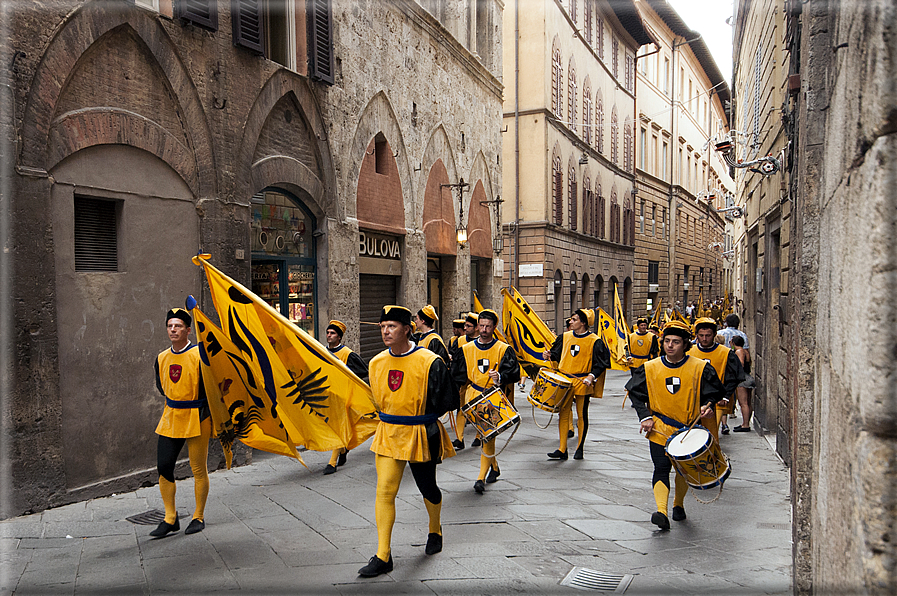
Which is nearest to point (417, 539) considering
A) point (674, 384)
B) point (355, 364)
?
point (674, 384)

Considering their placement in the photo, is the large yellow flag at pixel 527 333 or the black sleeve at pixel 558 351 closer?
the black sleeve at pixel 558 351

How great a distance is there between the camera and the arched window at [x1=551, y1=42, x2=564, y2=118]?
80.1 feet

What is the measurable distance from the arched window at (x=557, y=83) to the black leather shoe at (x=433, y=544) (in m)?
21.1

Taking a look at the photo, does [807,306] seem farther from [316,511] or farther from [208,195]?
[208,195]

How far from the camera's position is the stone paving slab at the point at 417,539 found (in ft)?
15.5

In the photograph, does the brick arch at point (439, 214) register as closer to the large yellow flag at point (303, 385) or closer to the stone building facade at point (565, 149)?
the stone building facade at point (565, 149)

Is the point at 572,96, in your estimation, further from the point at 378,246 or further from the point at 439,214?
the point at 378,246

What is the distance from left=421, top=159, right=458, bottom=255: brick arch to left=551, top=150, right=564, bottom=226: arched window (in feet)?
29.4

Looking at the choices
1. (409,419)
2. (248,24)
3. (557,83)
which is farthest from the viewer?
(557,83)

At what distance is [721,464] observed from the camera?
5.77 meters

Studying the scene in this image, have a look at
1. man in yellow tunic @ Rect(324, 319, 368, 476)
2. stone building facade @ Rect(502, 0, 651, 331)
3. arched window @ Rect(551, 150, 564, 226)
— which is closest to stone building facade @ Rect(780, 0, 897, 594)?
man in yellow tunic @ Rect(324, 319, 368, 476)

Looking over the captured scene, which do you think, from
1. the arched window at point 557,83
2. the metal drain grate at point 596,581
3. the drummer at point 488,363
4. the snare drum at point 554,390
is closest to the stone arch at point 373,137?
the drummer at point 488,363

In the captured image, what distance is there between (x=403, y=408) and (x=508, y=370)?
2.82m

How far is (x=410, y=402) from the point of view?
5066mm
